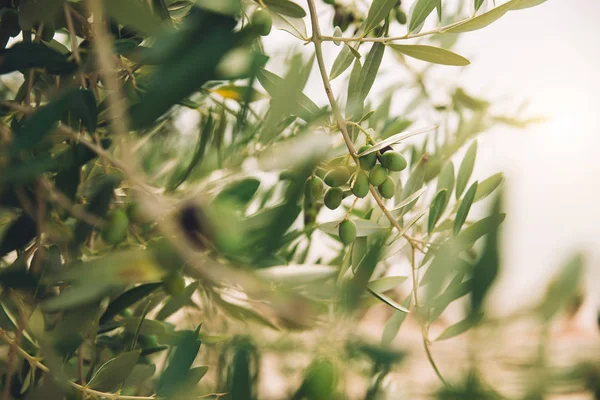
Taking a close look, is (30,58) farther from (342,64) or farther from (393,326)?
(393,326)

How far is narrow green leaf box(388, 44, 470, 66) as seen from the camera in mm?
667

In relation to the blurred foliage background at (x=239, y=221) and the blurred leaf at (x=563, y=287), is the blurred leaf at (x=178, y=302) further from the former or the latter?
the blurred leaf at (x=563, y=287)

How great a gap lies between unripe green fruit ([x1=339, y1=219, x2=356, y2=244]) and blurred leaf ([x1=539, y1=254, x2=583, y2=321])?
0.40 m

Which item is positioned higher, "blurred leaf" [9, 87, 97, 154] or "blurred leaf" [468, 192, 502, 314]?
"blurred leaf" [468, 192, 502, 314]

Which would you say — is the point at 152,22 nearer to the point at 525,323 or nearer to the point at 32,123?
the point at 32,123

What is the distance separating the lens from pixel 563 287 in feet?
0.83

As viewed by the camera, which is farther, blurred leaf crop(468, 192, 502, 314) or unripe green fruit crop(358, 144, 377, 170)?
unripe green fruit crop(358, 144, 377, 170)

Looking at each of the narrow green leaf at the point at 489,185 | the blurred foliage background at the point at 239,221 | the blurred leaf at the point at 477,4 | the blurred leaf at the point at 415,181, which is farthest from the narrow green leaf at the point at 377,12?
the narrow green leaf at the point at 489,185

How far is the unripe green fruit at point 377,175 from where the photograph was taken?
679 mm

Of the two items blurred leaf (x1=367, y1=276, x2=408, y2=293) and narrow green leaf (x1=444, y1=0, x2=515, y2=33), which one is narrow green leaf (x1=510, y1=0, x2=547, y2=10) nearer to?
narrow green leaf (x1=444, y1=0, x2=515, y2=33)

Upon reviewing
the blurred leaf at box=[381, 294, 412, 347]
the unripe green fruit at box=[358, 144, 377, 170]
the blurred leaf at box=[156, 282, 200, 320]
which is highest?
the unripe green fruit at box=[358, 144, 377, 170]

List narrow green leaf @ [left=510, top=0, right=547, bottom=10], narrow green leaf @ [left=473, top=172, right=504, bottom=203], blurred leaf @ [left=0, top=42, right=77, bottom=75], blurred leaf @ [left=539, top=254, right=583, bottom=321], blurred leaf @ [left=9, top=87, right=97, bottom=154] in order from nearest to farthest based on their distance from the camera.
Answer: blurred leaf @ [left=539, top=254, right=583, bottom=321], blurred leaf @ [left=9, top=87, right=97, bottom=154], blurred leaf @ [left=0, top=42, right=77, bottom=75], narrow green leaf @ [left=510, top=0, right=547, bottom=10], narrow green leaf @ [left=473, top=172, right=504, bottom=203]

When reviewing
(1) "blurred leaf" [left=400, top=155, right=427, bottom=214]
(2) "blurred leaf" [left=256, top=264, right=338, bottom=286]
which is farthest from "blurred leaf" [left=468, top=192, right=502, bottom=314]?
(1) "blurred leaf" [left=400, top=155, right=427, bottom=214]

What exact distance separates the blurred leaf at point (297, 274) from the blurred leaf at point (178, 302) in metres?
0.24
